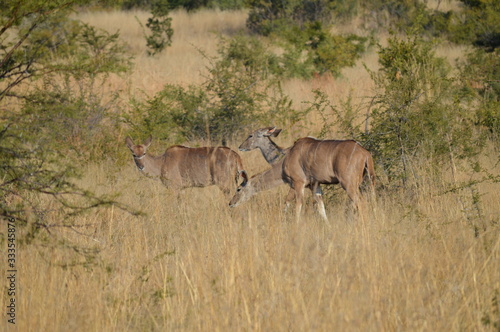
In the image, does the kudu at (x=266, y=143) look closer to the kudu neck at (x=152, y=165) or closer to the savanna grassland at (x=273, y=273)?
the kudu neck at (x=152, y=165)

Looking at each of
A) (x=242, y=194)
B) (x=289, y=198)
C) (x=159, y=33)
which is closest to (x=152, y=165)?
(x=242, y=194)

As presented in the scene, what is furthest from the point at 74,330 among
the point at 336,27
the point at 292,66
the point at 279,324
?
the point at 336,27

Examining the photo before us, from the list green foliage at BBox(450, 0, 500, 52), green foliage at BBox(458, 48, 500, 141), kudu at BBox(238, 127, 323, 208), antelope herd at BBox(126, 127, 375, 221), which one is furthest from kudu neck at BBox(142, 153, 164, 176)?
green foliage at BBox(450, 0, 500, 52)

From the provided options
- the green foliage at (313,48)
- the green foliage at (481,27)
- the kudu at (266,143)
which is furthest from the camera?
the green foliage at (313,48)

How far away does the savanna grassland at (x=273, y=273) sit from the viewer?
14.7 ft

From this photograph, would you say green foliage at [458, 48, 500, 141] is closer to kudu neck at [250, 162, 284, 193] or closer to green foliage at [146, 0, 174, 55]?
kudu neck at [250, 162, 284, 193]

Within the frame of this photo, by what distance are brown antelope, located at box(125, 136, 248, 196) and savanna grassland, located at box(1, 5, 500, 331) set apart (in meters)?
1.17

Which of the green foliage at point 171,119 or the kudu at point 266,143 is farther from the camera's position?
the green foliage at point 171,119

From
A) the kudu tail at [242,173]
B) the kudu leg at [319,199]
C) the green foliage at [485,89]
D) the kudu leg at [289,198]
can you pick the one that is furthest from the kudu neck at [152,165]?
the green foliage at [485,89]

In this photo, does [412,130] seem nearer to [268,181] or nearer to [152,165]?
[268,181]

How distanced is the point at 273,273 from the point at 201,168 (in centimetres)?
443

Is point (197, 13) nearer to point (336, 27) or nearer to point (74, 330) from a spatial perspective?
point (336, 27)

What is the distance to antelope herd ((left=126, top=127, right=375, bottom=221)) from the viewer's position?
8.05 m

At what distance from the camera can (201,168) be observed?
9.44 metres
